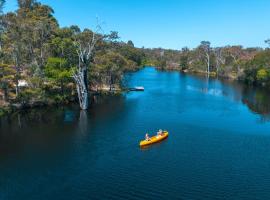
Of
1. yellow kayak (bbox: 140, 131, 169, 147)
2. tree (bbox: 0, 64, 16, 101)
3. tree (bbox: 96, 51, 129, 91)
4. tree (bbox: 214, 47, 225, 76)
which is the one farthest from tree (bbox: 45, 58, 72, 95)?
tree (bbox: 214, 47, 225, 76)

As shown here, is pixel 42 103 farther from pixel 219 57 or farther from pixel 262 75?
pixel 219 57

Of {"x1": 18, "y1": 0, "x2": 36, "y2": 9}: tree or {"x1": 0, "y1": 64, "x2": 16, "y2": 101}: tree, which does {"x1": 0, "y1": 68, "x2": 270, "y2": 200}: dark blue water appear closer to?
{"x1": 0, "y1": 64, "x2": 16, "y2": 101}: tree

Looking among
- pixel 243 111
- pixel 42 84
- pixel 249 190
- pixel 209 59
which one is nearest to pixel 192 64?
pixel 209 59

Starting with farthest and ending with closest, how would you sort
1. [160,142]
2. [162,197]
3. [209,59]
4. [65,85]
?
Answer: [209,59] < [65,85] < [160,142] < [162,197]

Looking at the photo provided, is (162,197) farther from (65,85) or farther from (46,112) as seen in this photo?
(65,85)

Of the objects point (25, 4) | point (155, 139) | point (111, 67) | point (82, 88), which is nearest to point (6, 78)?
point (82, 88)

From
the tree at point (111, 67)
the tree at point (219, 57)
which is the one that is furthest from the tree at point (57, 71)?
the tree at point (219, 57)

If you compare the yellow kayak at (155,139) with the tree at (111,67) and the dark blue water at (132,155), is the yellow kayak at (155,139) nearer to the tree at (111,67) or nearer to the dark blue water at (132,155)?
the dark blue water at (132,155)

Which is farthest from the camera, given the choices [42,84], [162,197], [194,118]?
[42,84]
